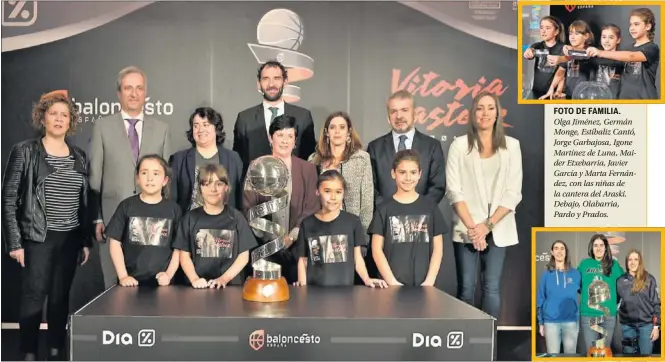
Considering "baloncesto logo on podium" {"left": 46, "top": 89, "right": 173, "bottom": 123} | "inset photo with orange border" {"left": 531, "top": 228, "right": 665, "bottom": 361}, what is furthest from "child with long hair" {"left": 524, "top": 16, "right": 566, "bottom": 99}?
"baloncesto logo on podium" {"left": 46, "top": 89, "right": 173, "bottom": 123}

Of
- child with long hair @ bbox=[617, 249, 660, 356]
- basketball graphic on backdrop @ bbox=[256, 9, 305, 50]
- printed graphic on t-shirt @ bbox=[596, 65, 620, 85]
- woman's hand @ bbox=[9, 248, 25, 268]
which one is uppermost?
basketball graphic on backdrop @ bbox=[256, 9, 305, 50]

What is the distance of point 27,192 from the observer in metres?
3.35

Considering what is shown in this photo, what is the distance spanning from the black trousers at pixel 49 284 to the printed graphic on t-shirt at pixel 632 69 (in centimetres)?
274

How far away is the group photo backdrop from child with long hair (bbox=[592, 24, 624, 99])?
0.50 meters

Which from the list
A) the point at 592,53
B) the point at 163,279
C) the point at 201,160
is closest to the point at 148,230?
the point at 163,279

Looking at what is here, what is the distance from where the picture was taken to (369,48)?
3.45m

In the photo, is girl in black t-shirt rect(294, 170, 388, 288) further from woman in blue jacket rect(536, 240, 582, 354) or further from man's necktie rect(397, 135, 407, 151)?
woman in blue jacket rect(536, 240, 582, 354)

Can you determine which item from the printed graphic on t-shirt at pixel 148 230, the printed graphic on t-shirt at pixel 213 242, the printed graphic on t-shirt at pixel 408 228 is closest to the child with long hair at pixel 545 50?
the printed graphic on t-shirt at pixel 408 228

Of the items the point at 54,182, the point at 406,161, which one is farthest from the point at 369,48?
the point at 54,182

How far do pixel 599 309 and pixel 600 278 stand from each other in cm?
15

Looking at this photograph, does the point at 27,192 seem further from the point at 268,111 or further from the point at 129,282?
the point at 268,111

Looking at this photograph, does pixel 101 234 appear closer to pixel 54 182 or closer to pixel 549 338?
pixel 54 182

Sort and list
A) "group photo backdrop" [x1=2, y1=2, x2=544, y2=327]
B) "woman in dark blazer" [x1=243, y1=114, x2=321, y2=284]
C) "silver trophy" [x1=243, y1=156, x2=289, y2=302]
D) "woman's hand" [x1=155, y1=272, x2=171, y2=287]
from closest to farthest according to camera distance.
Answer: "silver trophy" [x1=243, y1=156, x2=289, y2=302]
"woman's hand" [x1=155, y1=272, x2=171, y2=287]
"woman in dark blazer" [x1=243, y1=114, x2=321, y2=284]
"group photo backdrop" [x1=2, y1=2, x2=544, y2=327]

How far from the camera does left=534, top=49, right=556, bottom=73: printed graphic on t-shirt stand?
11.5 feet
